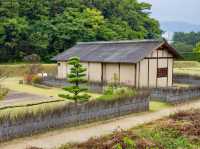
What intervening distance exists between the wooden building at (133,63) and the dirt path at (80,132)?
860cm

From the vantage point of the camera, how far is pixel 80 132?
13938 mm

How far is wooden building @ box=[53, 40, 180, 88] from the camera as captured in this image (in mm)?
26016

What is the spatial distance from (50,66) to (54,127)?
28.4 m

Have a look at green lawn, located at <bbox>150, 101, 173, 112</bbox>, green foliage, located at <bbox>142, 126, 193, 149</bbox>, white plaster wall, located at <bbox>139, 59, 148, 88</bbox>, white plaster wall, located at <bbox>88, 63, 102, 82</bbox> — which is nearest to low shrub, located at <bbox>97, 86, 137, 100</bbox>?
green lawn, located at <bbox>150, 101, 173, 112</bbox>

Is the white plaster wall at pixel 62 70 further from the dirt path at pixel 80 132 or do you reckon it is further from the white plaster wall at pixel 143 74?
the dirt path at pixel 80 132

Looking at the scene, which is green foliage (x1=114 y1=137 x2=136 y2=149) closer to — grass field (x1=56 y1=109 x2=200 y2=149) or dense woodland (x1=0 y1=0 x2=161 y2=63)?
grass field (x1=56 y1=109 x2=200 y2=149)

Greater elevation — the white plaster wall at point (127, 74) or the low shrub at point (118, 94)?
the white plaster wall at point (127, 74)

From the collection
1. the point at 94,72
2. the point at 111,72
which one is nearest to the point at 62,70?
the point at 94,72

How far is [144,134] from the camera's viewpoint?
41.1 feet

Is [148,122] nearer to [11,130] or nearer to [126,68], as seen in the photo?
[11,130]

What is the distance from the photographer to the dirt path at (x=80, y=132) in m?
12.2

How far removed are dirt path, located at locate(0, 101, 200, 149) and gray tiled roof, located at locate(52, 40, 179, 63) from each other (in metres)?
9.30

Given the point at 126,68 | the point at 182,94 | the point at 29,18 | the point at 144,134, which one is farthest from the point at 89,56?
the point at 29,18

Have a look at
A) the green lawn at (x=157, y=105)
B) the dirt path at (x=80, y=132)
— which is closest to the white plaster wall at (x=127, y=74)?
the green lawn at (x=157, y=105)
